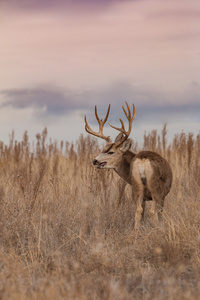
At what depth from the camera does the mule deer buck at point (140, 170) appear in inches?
229

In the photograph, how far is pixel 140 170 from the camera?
5.79 m

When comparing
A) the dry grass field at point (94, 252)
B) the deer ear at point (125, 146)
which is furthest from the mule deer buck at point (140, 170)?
the dry grass field at point (94, 252)

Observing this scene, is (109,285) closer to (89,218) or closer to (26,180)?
(89,218)

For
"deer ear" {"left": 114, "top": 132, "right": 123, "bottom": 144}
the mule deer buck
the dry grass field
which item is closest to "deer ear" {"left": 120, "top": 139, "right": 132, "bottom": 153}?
the mule deer buck

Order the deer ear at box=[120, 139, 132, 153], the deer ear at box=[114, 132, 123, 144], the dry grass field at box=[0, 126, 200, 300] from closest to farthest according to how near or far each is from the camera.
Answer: the dry grass field at box=[0, 126, 200, 300]
the deer ear at box=[120, 139, 132, 153]
the deer ear at box=[114, 132, 123, 144]

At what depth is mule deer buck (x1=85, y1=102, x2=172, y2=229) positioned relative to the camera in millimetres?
5809

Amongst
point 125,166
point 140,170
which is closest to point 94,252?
point 140,170

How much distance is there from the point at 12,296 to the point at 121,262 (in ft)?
4.63

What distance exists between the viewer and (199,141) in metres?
12.9

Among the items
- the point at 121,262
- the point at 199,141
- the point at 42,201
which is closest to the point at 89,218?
the point at 42,201

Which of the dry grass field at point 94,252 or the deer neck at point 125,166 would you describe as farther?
the deer neck at point 125,166

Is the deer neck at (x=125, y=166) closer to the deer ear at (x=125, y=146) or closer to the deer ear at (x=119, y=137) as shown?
the deer ear at (x=125, y=146)

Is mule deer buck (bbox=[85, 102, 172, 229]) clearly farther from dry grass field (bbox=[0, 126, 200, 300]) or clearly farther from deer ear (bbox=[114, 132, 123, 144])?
dry grass field (bbox=[0, 126, 200, 300])

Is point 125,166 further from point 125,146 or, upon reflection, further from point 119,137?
point 119,137
